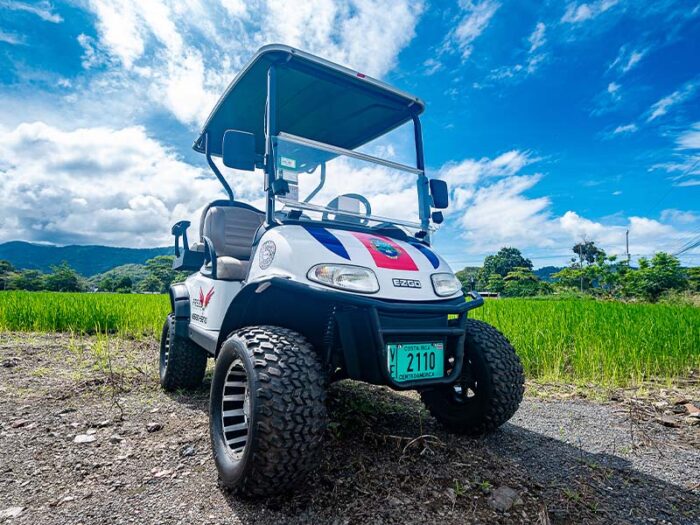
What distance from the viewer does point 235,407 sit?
82.1 inches

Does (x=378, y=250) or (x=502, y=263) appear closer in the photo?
(x=378, y=250)

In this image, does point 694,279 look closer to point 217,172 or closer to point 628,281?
point 628,281

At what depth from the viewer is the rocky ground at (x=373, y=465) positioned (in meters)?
1.77

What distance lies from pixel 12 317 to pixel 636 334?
10248mm

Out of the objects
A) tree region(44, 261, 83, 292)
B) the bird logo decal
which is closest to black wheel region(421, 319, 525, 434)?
the bird logo decal

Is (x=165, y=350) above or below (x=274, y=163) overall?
below

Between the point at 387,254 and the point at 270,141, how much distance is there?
3.52 ft

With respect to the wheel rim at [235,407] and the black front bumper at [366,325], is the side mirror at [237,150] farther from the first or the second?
the wheel rim at [235,407]

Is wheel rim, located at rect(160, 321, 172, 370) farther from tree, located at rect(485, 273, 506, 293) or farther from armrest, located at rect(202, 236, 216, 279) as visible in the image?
tree, located at rect(485, 273, 506, 293)

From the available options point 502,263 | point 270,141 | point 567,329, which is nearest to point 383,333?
point 270,141

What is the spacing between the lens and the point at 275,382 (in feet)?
5.60

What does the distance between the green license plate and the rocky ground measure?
1.36 ft

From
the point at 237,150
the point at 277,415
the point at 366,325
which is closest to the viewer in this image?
the point at 277,415

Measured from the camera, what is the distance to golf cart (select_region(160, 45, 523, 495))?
173 cm
